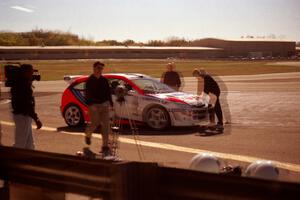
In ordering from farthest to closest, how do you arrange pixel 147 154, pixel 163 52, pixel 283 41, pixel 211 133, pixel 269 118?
pixel 283 41, pixel 163 52, pixel 269 118, pixel 211 133, pixel 147 154

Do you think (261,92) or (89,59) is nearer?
(261,92)

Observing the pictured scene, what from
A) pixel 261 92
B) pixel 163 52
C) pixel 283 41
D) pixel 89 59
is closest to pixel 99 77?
pixel 261 92

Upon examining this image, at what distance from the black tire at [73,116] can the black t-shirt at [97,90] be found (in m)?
3.93

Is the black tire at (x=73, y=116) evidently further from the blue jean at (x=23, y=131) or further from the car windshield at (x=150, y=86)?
the blue jean at (x=23, y=131)

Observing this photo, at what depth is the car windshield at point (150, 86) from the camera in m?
13.8

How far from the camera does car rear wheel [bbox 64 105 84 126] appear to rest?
46.7ft

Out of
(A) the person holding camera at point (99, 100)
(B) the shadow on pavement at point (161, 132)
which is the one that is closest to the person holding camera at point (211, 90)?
(B) the shadow on pavement at point (161, 132)

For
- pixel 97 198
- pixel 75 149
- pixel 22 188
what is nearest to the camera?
pixel 97 198

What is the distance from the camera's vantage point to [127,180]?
3.60 metres

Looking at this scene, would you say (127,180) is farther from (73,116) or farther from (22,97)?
(73,116)

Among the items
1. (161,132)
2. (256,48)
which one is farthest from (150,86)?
(256,48)

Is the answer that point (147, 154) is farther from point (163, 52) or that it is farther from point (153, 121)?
point (163, 52)

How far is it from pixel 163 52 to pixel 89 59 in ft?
109

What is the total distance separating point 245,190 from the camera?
3047 millimetres
